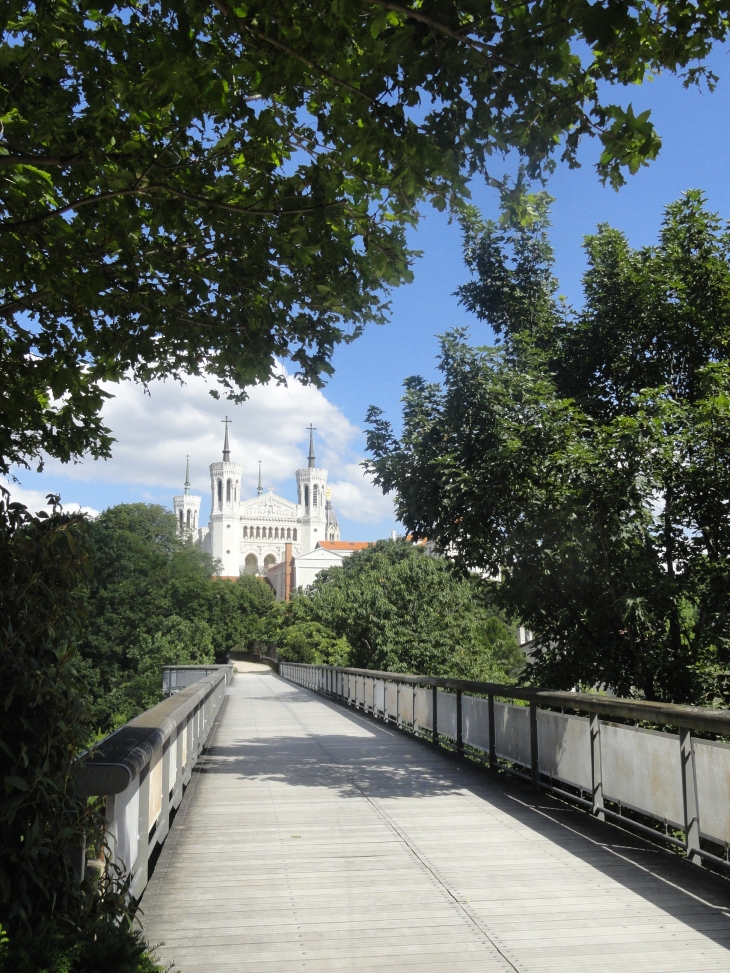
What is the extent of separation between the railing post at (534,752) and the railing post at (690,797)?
2.86 metres

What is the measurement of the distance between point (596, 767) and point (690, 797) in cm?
160

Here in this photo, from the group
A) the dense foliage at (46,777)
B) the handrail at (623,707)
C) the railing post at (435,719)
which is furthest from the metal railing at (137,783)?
the railing post at (435,719)

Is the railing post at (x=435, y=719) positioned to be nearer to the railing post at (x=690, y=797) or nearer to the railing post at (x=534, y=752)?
the railing post at (x=534, y=752)

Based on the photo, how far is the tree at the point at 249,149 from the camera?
5.04 m

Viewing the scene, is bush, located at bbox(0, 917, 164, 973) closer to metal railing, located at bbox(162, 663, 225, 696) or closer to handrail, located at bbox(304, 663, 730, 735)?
handrail, located at bbox(304, 663, 730, 735)

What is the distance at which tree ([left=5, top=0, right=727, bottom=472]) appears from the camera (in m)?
5.04

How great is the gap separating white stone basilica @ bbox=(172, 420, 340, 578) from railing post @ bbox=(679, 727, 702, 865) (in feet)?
567

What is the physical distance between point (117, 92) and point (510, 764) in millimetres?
7504

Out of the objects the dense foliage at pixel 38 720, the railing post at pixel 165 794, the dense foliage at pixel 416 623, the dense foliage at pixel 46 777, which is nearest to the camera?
the dense foliage at pixel 46 777

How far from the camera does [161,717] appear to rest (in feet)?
21.7

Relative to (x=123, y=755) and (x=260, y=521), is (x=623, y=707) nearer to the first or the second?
(x=123, y=755)

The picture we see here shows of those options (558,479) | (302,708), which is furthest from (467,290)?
(302,708)

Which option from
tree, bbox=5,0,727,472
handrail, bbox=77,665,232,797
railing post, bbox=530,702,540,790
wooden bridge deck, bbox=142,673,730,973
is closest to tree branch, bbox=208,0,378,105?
tree, bbox=5,0,727,472

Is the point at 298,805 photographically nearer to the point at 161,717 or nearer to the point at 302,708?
the point at 161,717
